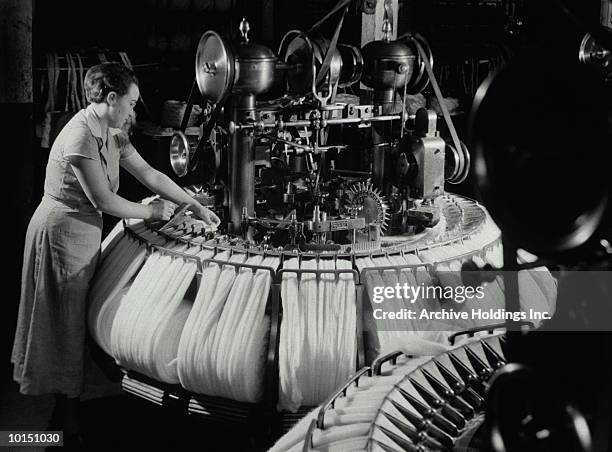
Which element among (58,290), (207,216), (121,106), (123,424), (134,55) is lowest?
(123,424)

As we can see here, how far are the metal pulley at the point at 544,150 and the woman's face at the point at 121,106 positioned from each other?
231cm

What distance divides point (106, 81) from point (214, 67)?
427 millimetres

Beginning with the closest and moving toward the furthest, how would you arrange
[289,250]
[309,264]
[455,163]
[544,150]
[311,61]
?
[544,150], [309,264], [289,250], [311,61], [455,163]

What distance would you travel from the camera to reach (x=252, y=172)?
3861mm

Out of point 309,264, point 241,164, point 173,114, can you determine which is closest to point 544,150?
point 309,264

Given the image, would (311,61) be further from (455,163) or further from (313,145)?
(455,163)

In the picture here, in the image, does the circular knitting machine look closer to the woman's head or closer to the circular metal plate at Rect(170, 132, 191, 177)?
the circular metal plate at Rect(170, 132, 191, 177)

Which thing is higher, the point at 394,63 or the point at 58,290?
the point at 394,63

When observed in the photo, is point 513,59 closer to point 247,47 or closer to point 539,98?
point 539,98

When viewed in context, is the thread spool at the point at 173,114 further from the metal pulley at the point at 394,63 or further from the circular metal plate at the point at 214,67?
the circular metal plate at the point at 214,67

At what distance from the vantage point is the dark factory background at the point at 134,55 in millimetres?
5430

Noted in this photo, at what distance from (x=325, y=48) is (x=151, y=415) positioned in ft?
5.81

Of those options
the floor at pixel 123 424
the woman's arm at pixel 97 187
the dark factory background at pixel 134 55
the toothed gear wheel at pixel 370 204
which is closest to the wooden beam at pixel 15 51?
the dark factory background at pixel 134 55

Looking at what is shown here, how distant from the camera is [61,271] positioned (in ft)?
12.1
